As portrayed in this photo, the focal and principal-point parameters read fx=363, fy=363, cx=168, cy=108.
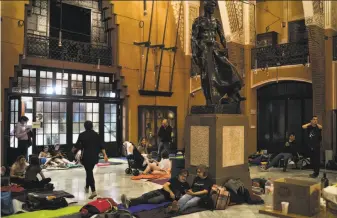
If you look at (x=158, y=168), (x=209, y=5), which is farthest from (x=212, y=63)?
(x=158, y=168)

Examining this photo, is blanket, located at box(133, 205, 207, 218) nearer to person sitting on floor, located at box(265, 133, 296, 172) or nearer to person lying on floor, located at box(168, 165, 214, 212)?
person lying on floor, located at box(168, 165, 214, 212)

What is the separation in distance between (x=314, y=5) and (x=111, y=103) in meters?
8.14

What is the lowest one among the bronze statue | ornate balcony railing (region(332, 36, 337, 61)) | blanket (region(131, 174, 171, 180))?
blanket (region(131, 174, 171, 180))

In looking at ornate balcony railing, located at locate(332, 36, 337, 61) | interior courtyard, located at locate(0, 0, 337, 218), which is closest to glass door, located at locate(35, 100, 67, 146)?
interior courtyard, located at locate(0, 0, 337, 218)

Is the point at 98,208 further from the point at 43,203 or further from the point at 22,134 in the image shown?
the point at 22,134

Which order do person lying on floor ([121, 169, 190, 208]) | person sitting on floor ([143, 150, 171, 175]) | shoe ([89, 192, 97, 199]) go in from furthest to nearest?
person sitting on floor ([143, 150, 171, 175]) → shoe ([89, 192, 97, 199]) → person lying on floor ([121, 169, 190, 208])

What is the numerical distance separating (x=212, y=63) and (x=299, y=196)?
3052 millimetres

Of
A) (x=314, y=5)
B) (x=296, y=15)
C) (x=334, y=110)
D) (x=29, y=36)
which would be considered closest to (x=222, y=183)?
(x=334, y=110)

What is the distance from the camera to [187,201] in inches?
236

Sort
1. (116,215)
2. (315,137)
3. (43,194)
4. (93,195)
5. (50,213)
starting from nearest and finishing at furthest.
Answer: (116,215)
(50,213)
(43,194)
(93,195)
(315,137)

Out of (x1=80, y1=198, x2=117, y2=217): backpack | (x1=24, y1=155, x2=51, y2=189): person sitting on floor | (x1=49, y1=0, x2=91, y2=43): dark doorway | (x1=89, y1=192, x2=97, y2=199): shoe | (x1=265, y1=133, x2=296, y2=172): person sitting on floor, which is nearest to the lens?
(x1=80, y1=198, x2=117, y2=217): backpack

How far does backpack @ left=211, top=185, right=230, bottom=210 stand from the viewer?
6.01 metres

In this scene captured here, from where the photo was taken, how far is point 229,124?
688 cm

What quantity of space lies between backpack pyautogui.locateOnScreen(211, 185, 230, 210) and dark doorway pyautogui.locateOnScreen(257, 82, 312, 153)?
7970 mm
